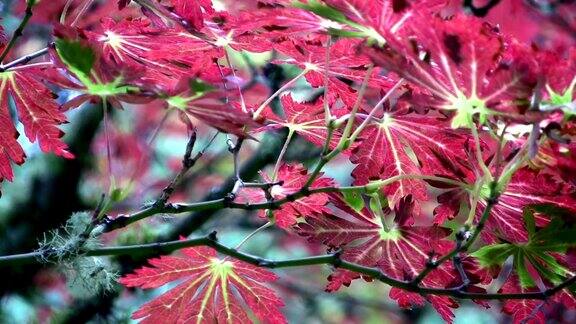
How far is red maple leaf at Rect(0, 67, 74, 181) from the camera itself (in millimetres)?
859

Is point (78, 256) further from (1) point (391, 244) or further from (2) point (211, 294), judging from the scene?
(1) point (391, 244)

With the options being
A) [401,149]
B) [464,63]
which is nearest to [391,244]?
[401,149]

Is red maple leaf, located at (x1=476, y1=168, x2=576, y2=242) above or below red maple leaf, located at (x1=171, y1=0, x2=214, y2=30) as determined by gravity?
below

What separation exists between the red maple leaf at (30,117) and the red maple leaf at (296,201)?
0.70ft

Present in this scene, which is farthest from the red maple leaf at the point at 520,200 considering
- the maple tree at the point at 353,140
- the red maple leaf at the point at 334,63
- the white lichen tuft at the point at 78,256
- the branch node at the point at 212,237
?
the white lichen tuft at the point at 78,256

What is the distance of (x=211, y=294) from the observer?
2.84ft

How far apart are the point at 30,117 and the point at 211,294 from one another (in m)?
0.27

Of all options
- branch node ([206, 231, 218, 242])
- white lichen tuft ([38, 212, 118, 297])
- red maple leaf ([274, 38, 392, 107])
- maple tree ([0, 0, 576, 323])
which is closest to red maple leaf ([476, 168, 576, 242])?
maple tree ([0, 0, 576, 323])

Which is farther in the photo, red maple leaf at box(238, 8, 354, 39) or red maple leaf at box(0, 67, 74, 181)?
red maple leaf at box(0, 67, 74, 181)

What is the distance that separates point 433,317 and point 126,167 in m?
1.51

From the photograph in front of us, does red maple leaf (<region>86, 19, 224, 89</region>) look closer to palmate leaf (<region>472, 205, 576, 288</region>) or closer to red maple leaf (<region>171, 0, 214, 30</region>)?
red maple leaf (<region>171, 0, 214, 30</region>)

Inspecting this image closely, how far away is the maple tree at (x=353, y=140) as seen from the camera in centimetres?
65

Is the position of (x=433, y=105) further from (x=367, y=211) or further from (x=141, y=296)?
(x=141, y=296)

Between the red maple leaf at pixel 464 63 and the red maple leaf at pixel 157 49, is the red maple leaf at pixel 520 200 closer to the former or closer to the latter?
the red maple leaf at pixel 464 63
